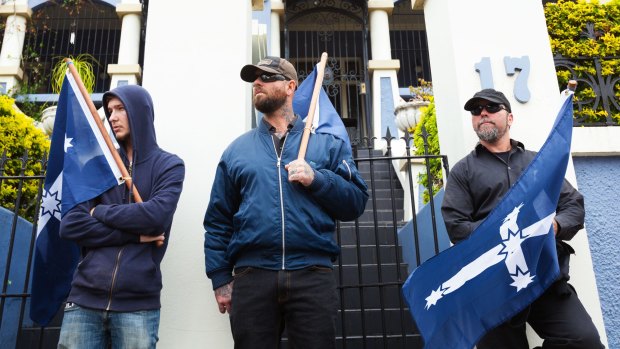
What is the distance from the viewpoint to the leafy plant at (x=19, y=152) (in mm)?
5277

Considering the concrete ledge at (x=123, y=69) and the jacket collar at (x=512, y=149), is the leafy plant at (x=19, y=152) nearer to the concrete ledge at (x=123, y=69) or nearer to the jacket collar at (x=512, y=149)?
the jacket collar at (x=512, y=149)

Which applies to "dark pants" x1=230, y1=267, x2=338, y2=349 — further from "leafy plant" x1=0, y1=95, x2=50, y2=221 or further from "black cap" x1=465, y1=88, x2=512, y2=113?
"leafy plant" x1=0, y1=95, x2=50, y2=221

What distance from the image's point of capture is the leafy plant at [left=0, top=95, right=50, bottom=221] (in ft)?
17.3

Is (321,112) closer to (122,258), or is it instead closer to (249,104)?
(249,104)

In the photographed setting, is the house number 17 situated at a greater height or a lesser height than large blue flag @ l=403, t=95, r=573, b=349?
greater

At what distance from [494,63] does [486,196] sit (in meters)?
1.34

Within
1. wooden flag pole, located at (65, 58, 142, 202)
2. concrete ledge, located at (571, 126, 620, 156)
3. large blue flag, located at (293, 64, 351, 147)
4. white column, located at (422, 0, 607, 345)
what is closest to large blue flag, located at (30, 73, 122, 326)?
wooden flag pole, located at (65, 58, 142, 202)

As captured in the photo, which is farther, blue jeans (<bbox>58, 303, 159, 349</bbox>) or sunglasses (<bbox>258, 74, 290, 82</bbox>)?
sunglasses (<bbox>258, 74, 290, 82</bbox>)

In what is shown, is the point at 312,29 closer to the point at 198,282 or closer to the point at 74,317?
the point at 198,282

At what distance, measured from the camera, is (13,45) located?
12.7m

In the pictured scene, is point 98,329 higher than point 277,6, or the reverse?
point 277,6

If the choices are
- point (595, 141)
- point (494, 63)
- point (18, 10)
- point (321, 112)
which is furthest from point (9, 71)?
point (595, 141)

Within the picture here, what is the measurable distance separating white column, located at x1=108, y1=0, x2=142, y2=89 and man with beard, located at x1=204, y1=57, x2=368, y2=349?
9109 mm

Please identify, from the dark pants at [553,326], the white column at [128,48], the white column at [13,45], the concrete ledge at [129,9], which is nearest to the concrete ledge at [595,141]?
the dark pants at [553,326]
